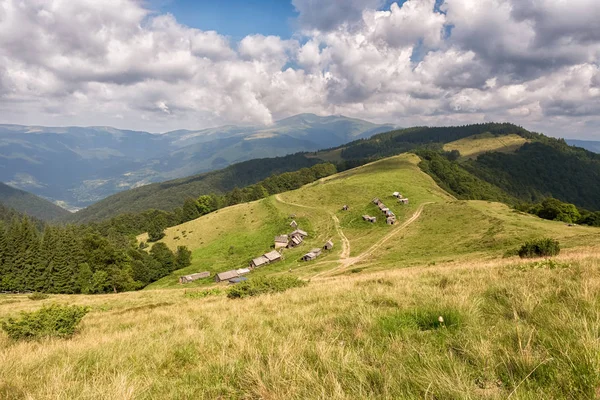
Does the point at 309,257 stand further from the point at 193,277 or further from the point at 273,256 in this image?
the point at 193,277

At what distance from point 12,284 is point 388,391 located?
87.3 m

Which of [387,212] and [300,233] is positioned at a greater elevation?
[387,212]

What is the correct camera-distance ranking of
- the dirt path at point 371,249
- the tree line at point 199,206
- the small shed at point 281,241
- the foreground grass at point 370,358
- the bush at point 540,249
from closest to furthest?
the foreground grass at point 370,358
the bush at point 540,249
the dirt path at point 371,249
the small shed at point 281,241
the tree line at point 199,206

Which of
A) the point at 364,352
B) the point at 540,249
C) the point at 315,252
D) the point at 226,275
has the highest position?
the point at 364,352

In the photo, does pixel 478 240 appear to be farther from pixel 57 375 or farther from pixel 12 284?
pixel 12 284

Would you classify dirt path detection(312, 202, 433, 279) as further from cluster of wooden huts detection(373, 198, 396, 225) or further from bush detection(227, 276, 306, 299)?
bush detection(227, 276, 306, 299)

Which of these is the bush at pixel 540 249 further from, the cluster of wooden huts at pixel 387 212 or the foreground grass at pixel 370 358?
the cluster of wooden huts at pixel 387 212

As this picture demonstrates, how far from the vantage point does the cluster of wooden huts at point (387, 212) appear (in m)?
65.3

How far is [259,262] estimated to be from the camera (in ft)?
197

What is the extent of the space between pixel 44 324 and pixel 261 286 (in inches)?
369

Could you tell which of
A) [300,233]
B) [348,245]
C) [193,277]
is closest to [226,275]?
[193,277]

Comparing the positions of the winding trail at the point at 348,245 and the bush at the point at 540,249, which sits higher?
the bush at the point at 540,249

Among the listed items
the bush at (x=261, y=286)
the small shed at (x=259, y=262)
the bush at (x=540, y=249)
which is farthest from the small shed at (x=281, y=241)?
the bush at (x=261, y=286)

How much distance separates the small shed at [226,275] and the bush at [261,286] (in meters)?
42.7
